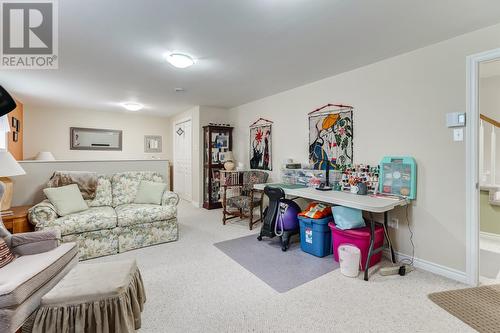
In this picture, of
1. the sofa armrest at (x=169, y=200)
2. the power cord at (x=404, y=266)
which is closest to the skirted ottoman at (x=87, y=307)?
the sofa armrest at (x=169, y=200)

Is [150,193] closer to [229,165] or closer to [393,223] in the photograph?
[229,165]

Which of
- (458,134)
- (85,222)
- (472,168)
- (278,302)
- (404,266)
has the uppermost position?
(458,134)

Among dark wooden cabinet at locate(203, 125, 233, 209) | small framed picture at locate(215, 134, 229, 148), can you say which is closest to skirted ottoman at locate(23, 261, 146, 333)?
dark wooden cabinet at locate(203, 125, 233, 209)

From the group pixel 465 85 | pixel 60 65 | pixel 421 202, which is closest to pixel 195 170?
pixel 60 65

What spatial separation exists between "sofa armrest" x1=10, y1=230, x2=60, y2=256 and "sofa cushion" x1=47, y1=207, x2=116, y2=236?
806 mm

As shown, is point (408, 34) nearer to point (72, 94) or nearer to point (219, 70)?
point (219, 70)

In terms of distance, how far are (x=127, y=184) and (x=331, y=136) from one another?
3.22 metres

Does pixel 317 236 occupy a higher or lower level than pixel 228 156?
lower

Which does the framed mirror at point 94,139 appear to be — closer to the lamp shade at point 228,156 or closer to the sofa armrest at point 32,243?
the lamp shade at point 228,156

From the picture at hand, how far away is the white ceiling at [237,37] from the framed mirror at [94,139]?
1987mm

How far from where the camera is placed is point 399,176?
265 centimetres

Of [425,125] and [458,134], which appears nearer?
[458,134]

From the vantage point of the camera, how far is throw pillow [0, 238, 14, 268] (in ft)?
5.54

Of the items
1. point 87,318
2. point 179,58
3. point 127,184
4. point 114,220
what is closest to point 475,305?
point 87,318
